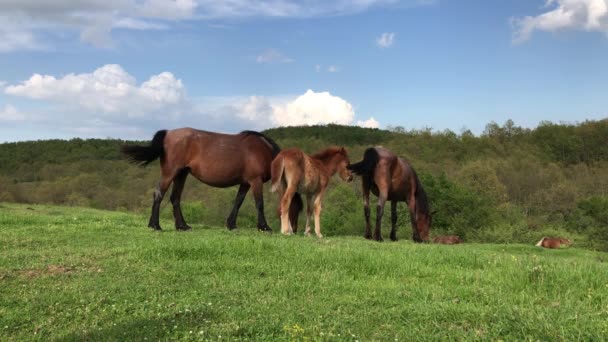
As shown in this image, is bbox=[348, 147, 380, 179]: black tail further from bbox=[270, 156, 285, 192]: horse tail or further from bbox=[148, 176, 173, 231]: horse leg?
bbox=[148, 176, 173, 231]: horse leg

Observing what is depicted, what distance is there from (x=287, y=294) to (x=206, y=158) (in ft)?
22.3

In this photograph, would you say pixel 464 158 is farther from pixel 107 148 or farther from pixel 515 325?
pixel 107 148

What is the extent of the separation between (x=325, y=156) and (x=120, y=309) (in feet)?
27.6

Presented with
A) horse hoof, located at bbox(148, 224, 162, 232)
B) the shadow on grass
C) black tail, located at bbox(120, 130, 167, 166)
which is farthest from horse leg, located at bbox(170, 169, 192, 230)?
the shadow on grass

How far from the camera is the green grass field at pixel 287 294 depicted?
4.75m

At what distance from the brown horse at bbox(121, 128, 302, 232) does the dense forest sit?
22055 mm

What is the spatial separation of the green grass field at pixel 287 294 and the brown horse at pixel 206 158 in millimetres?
3607

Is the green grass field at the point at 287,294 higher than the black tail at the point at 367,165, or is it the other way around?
the black tail at the point at 367,165

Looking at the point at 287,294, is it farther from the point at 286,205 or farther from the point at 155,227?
the point at 155,227

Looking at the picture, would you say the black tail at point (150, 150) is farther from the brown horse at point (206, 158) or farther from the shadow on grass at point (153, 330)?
the shadow on grass at point (153, 330)

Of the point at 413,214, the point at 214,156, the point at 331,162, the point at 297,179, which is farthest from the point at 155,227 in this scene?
the point at 413,214

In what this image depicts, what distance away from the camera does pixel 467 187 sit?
41312 mm

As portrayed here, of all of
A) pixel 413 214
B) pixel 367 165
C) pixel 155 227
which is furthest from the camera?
pixel 413 214

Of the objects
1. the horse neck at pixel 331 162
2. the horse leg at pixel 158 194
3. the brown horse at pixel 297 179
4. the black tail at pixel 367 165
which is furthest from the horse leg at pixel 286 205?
the horse leg at pixel 158 194
